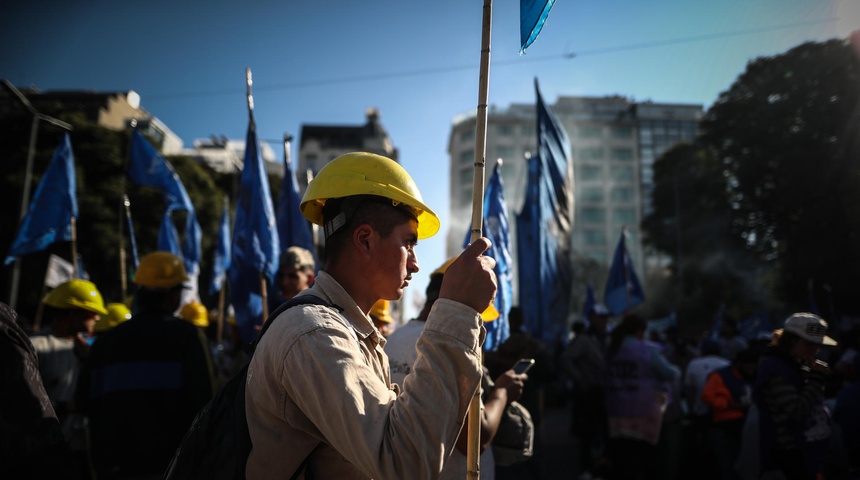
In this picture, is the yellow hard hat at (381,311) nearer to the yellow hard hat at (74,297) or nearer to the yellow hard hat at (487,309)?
the yellow hard hat at (487,309)

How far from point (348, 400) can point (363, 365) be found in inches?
4.5

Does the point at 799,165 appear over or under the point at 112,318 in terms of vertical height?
over

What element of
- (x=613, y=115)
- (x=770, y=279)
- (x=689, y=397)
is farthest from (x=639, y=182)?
(x=689, y=397)

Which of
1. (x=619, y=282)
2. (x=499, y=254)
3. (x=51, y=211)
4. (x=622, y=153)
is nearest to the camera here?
(x=499, y=254)

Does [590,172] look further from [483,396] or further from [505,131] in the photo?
[483,396]

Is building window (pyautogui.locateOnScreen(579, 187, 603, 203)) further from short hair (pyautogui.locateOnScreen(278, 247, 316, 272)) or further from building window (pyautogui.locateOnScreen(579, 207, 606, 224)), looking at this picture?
short hair (pyautogui.locateOnScreen(278, 247, 316, 272))

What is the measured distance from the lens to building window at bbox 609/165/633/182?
76.0 m

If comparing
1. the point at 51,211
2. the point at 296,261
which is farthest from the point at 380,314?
the point at 51,211

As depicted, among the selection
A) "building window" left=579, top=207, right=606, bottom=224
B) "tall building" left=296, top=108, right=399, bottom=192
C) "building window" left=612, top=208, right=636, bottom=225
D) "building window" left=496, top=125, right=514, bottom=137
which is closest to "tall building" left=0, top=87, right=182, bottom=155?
"tall building" left=296, top=108, right=399, bottom=192

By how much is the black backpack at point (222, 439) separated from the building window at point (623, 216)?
76.3m

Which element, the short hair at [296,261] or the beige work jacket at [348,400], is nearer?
the beige work jacket at [348,400]

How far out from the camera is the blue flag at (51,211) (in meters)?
8.40

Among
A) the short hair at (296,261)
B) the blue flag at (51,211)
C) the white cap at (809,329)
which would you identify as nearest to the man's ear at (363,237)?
the short hair at (296,261)

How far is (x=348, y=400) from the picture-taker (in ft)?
4.53
